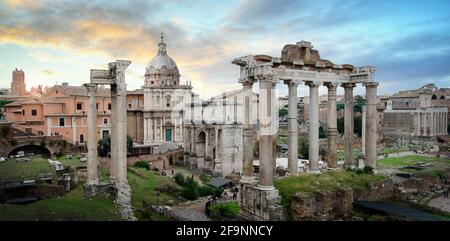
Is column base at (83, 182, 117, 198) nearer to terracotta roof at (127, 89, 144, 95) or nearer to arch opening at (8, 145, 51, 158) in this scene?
arch opening at (8, 145, 51, 158)

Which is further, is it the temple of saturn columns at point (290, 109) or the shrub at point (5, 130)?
the shrub at point (5, 130)

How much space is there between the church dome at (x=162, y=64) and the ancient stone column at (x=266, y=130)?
37026mm

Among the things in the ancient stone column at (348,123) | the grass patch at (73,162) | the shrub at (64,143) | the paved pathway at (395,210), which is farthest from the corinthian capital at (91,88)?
the shrub at (64,143)

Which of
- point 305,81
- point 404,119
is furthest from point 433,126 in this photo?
point 305,81

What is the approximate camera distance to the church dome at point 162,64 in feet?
166

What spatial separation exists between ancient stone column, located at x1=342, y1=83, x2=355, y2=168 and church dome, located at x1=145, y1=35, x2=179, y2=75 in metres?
34.3

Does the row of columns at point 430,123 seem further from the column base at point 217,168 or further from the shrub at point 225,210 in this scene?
the shrub at point 225,210

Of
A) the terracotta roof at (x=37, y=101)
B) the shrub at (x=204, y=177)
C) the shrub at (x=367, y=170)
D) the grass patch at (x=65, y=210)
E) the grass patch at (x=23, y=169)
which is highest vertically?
the terracotta roof at (x=37, y=101)

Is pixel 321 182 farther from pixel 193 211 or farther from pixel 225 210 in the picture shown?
pixel 193 211
